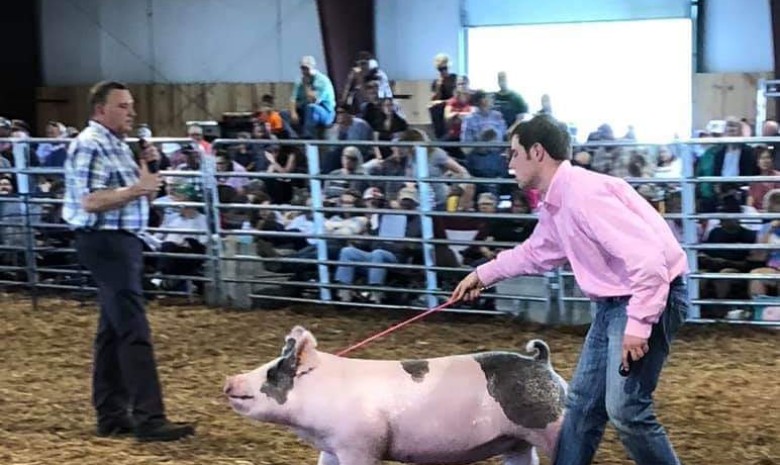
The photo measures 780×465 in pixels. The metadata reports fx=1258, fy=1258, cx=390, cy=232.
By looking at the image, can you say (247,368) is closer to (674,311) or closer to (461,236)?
(461,236)

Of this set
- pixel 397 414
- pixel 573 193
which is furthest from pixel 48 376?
pixel 573 193

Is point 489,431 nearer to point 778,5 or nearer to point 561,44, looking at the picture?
point 778,5

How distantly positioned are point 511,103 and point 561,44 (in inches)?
Result: 255

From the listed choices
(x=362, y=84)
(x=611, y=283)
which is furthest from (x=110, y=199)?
(x=362, y=84)

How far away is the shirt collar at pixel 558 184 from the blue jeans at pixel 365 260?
5838 millimetres

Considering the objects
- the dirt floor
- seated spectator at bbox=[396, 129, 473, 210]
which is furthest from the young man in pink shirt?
seated spectator at bbox=[396, 129, 473, 210]

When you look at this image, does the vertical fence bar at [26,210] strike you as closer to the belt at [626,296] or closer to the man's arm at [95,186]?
the man's arm at [95,186]

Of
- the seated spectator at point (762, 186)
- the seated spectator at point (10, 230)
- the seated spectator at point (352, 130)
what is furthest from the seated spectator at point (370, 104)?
the seated spectator at point (762, 186)

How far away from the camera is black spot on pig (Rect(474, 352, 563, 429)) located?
4402 mm

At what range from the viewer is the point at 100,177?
5.79 meters

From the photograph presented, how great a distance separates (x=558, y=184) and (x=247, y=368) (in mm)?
4129

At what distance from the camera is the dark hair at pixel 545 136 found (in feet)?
13.4

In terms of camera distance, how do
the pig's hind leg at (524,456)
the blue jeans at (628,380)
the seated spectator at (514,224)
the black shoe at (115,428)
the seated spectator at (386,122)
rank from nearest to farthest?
the blue jeans at (628,380), the pig's hind leg at (524,456), the black shoe at (115,428), the seated spectator at (514,224), the seated spectator at (386,122)

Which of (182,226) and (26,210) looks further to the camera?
(26,210)
